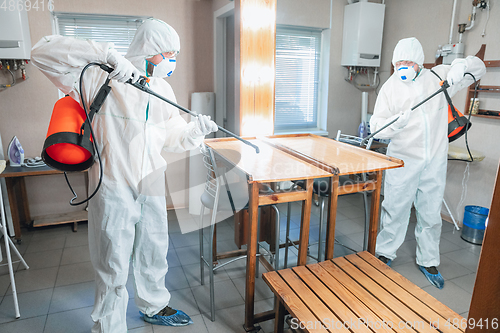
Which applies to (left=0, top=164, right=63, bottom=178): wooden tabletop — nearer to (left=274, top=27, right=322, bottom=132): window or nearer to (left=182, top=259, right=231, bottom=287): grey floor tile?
(left=182, top=259, right=231, bottom=287): grey floor tile

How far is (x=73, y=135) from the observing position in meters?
1.37

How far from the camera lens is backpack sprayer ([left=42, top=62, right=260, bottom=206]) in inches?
53.5

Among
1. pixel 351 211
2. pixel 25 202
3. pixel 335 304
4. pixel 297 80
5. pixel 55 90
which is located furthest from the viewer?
pixel 351 211

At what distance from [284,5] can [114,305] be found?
8.40 feet

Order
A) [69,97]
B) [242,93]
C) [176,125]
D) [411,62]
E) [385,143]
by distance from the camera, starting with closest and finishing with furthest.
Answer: [69,97] → [176,125] → [411,62] → [242,93] → [385,143]

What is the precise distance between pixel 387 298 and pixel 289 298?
0.44 metres

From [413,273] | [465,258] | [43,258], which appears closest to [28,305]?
[43,258]

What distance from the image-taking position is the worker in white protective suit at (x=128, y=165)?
1566 millimetres

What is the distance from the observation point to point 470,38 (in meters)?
2.85

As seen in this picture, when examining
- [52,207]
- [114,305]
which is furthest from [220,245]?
[52,207]

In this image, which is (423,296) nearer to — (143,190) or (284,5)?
(143,190)

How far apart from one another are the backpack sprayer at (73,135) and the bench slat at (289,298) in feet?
3.09

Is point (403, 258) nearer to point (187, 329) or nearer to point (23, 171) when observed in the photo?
point (187, 329)

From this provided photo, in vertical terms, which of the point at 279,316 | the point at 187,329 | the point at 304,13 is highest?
the point at 304,13
